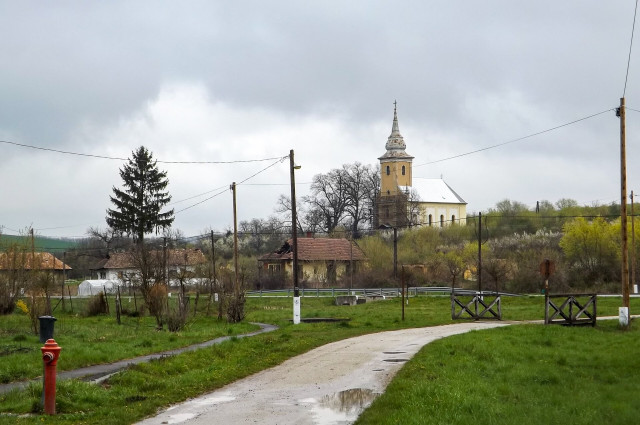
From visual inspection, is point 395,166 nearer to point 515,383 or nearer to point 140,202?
point 140,202

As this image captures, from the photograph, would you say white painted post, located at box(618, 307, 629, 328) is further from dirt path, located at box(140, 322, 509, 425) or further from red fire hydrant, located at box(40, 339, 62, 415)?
red fire hydrant, located at box(40, 339, 62, 415)

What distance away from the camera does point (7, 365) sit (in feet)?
58.5

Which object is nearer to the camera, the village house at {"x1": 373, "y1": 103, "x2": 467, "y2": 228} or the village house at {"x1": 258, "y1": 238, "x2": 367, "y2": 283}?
the village house at {"x1": 258, "y1": 238, "x2": 367, "y2": 283}

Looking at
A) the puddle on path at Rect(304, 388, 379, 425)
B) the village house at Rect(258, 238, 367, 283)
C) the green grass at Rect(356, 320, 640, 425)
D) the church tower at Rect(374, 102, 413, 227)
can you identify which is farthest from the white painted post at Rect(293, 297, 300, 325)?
the church tower at Rect(374, 102, 413, 227)

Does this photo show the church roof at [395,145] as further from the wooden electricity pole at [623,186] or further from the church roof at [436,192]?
the wooden electricity pole at [623,186]

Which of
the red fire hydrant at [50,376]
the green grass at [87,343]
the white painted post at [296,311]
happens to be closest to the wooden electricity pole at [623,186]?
the white painted post at [296,311]

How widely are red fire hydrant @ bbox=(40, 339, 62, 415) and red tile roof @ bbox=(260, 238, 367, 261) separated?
258 ft

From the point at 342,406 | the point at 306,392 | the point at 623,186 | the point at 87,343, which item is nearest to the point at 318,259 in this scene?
the point at 623,186

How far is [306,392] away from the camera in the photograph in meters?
14.4

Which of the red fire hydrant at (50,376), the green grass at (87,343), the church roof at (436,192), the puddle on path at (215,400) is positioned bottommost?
the green grass at (87,343)

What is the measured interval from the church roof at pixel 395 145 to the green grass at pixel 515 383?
392 feet

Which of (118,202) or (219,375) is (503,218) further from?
(219,375)

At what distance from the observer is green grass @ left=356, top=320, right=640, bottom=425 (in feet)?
38.7

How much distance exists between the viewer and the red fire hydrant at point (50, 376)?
12.0 meters
